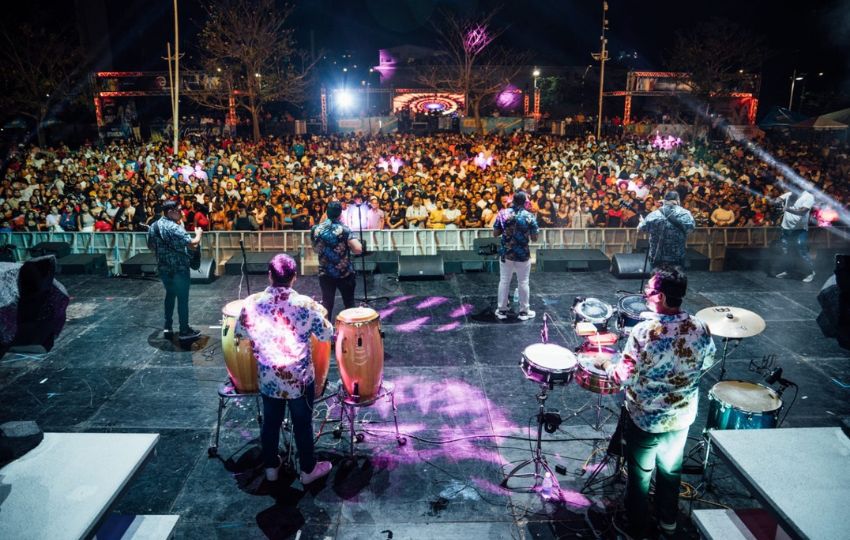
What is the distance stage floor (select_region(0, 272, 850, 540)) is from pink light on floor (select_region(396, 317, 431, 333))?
0.14ft

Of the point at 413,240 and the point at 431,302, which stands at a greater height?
the point at 413,240

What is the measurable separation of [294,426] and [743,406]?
3321 millimetres

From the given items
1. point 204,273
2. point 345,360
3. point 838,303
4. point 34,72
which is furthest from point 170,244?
point 34,72

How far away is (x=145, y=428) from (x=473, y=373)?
3.38 m

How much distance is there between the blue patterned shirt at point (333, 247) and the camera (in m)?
6.02

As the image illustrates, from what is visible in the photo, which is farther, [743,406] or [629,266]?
[629,266]

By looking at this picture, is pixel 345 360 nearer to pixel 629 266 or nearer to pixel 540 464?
pixel 540 464

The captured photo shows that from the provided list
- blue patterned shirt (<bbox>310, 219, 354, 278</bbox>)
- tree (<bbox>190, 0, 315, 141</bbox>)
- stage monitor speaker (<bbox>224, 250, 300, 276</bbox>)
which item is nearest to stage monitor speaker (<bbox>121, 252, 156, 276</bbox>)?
stage monitor speaker (<bbox>224, 250, 300, 276</bbox>)

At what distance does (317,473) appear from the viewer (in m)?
4.18

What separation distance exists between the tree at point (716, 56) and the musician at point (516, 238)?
93.2 ft

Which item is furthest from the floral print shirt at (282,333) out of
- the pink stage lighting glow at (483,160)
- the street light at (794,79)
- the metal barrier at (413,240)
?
the street light at (794,79)

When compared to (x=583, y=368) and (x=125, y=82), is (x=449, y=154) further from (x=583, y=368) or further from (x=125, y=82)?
(x=125, y=82)

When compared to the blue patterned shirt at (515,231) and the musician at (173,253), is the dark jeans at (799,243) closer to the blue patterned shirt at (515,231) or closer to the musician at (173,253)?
the blue patterned shirt at (515,231)

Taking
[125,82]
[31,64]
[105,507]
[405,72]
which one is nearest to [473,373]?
[105,507]
